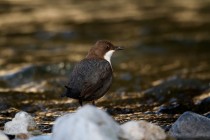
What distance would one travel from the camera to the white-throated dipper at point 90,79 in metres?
7.55

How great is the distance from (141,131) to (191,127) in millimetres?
850

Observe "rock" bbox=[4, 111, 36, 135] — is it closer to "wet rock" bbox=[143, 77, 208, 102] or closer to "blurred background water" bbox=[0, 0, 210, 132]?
"blurred background water" bbox=[0, 0, 210, 132]

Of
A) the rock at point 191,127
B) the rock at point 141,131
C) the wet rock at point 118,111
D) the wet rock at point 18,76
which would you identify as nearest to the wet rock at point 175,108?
the wet rock at point 118,111

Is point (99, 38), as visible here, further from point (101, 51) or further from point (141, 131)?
point (141, 131)

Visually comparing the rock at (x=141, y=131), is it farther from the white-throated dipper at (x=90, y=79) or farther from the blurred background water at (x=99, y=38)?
the blurred background water at (x=99, y=38)

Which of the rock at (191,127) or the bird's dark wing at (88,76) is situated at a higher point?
the bird's dark wing at (88,76)

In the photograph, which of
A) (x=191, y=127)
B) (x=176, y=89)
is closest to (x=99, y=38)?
(x=176, y=89)

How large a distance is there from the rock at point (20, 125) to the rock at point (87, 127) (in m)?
1.06

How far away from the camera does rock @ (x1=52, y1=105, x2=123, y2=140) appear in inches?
219

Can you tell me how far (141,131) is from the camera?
6.21 m

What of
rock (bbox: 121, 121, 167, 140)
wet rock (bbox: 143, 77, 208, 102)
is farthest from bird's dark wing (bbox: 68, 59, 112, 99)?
wet rock (bbox: 143, 77, 208, 102)

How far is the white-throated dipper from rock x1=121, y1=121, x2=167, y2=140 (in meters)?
1.39

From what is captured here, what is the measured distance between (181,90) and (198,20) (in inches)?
325

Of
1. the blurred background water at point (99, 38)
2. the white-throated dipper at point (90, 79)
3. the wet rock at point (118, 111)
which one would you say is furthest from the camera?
the blurred background water at point (99, 38)
